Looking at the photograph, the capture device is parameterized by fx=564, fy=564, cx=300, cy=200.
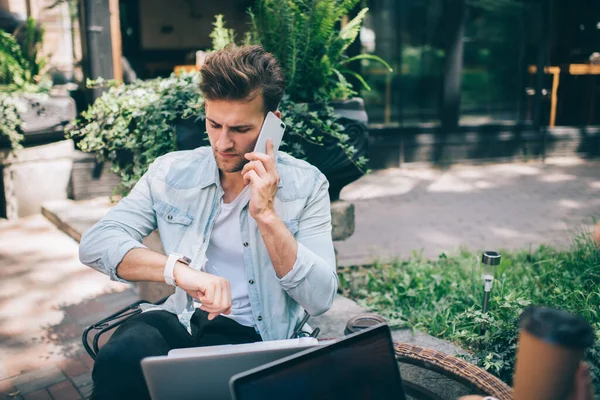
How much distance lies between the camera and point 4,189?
18.1 feet

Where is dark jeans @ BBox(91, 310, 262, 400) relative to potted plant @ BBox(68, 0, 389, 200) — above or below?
below

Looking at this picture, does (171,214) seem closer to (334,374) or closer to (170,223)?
(170,223)

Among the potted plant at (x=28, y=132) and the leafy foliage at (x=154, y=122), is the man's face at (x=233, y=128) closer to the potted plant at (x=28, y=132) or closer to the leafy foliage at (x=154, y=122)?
the leafy foliage at (x=154, y=122)

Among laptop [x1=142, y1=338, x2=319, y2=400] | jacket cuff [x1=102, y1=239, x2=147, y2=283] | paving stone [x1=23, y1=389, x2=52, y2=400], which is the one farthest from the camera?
paving stone [x1=23, y1=389, x2=52, y2=400]

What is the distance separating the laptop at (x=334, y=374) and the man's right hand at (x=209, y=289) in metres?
0.49

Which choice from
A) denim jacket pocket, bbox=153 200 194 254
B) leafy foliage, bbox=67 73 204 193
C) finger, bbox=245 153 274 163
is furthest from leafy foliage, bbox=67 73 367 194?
finger, bbox=245 153 274 163

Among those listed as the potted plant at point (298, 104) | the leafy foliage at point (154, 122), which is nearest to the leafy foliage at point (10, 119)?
the leafy foliage at point (154, 122)

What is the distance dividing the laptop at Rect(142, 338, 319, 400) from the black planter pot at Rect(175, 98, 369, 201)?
173 centimetres

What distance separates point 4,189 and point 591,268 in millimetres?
5138

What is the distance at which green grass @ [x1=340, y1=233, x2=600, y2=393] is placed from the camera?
2526 millimetres

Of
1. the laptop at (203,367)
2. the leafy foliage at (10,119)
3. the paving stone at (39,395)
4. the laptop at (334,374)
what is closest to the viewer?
the laptop at (334,374)

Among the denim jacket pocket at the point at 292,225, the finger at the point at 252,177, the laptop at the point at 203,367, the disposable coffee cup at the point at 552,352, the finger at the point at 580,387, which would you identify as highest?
the finger at the point at 252,177

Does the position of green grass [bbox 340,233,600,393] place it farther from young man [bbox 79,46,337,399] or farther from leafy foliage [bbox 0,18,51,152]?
leafy foliage [bbox 0,18,51,152]

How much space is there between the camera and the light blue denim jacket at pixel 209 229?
74.8 inches
